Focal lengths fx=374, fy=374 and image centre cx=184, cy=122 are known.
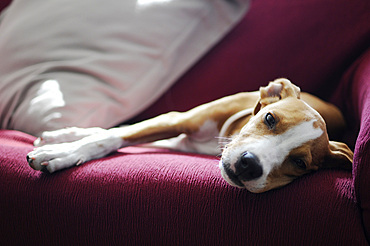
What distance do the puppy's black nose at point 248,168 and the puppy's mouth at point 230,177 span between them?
15 millimetres

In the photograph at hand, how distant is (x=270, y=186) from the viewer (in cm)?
124

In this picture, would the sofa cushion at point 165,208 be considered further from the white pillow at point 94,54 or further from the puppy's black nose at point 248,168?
the white pillow at point 94,54

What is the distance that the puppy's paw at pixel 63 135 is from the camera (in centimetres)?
160

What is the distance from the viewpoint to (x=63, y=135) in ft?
5.36

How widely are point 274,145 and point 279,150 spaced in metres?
0.02

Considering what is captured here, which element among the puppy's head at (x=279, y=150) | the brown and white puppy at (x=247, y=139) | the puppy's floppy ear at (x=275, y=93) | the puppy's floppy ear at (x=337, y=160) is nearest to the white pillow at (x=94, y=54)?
the brown and white puppy at (x=247, y=139)

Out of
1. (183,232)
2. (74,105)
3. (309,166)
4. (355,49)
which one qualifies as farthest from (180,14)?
(183,232)

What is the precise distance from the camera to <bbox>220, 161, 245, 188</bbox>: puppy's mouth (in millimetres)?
1230

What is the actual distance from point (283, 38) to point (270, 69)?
7.4 inches

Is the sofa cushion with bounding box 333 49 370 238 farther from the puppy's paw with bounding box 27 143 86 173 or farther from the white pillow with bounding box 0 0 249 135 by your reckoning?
→ the puppy's paw with bounding box 27 143 86 173

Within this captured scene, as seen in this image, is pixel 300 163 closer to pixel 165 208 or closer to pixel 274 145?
pixel 274 145

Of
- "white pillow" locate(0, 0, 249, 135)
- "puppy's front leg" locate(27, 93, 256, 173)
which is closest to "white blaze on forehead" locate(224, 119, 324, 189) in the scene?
"puppy's front leg" locate(27, 93, 256, 173)

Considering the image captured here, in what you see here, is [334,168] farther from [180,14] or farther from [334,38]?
[180,14]

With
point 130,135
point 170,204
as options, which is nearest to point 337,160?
point 170,204
